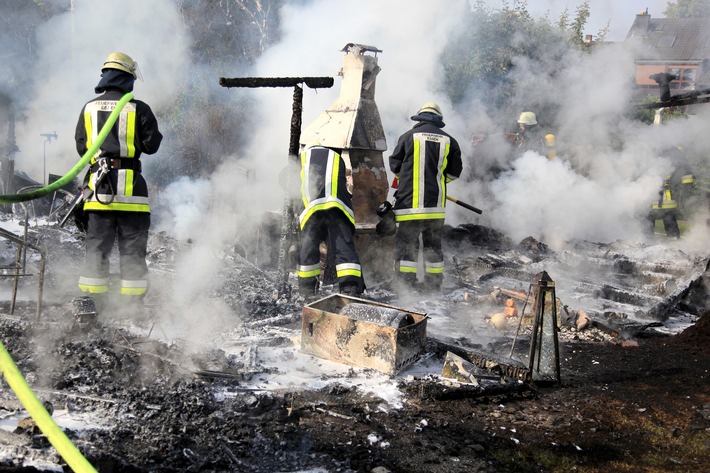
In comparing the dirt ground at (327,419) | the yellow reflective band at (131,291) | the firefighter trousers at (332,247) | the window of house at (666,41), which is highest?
the window of house at (666,41)

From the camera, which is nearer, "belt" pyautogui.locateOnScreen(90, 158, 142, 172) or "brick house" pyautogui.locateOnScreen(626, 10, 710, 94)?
"belt" pyautogui.locateOnScreen(90, 158, 142, 172)

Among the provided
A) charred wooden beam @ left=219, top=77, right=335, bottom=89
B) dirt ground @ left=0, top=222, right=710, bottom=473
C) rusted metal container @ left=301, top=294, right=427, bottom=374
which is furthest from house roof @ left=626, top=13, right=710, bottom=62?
dirt ground @ left=0, top=222, right=710, bottom=473

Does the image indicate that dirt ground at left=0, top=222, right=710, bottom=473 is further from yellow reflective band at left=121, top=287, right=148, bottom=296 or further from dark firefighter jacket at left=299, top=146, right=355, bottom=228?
dark firefighter jacket at left=299, top=146, right=355, bottom=228

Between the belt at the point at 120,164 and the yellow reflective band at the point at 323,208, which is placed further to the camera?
the yellow reflective band at the point at 323,208

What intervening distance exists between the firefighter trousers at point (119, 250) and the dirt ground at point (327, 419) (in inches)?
16.2

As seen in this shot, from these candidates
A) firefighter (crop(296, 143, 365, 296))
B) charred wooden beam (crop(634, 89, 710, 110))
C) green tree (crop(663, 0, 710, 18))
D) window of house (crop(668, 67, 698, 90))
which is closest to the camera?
firefighter (crop(296, 143, 365, 296))

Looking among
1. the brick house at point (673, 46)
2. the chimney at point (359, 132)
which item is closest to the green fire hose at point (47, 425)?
the chimney at point (359, 132)

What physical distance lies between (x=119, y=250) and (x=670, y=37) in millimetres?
29331

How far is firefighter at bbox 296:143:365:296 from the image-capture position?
5.81 meters

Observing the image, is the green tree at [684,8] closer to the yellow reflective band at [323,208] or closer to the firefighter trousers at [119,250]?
the yellow reflective band at [323,208]

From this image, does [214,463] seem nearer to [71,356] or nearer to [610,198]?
[71,356]

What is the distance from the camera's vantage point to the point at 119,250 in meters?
4.89

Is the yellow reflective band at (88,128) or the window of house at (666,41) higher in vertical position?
the window of house at (666,41)

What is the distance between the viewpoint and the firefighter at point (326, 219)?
5.81 meters
